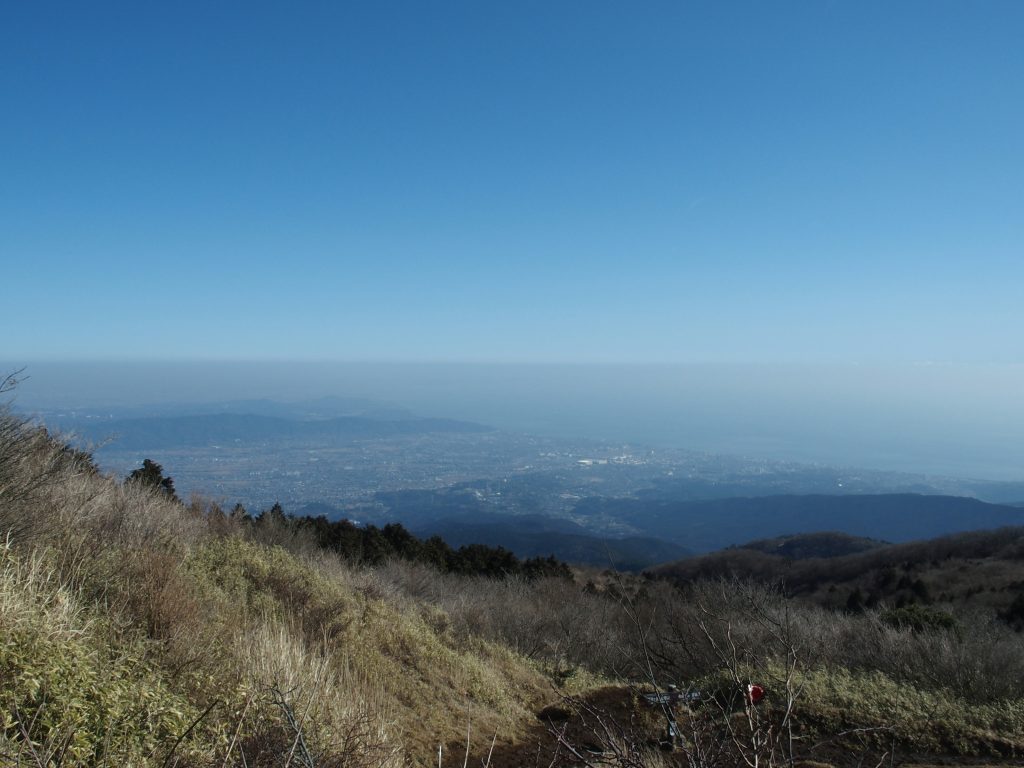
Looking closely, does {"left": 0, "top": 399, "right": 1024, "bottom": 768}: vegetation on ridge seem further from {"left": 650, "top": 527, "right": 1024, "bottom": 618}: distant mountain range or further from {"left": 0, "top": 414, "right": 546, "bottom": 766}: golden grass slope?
{"left": 650, "top": 527, "right": 1024, "bottom": 618}: distant mountain range

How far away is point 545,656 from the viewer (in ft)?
43.4

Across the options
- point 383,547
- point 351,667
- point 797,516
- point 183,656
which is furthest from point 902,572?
point 797,516

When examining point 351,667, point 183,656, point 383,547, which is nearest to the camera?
point 183,656

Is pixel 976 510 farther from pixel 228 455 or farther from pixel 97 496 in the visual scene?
pixel 228 455

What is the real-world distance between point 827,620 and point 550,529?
2932 inches

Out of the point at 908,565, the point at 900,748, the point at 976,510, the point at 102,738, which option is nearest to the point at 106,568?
the point at 102,738

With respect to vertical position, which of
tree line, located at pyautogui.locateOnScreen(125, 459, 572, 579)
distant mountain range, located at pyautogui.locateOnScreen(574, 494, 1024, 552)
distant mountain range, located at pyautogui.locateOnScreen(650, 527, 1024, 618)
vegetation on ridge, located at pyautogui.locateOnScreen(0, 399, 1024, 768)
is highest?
vegetation on ridge, located at pyautogui.locateOnScreen(0, 399, 1024, 768)

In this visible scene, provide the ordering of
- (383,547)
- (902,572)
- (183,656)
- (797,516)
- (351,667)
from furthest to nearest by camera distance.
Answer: (797,516) < (902,572) < (383,547) < (351,667) < (183,656)

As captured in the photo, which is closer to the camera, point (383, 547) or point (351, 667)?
point (351, 667)

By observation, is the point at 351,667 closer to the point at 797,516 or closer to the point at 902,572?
the point at 902,572

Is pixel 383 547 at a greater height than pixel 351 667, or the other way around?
pixel 351 667

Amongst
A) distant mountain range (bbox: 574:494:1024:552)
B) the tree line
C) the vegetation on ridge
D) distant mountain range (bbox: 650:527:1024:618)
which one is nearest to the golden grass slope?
the vegetation on ridge

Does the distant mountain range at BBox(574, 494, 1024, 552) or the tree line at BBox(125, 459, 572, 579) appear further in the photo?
the distant mountain range at BBox(574, 494, 1024, 552)

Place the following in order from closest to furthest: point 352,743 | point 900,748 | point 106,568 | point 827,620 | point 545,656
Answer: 1. point 352,743
2. point 106,568
3. point 900,748
4. point 545,656
5. point 827,620
